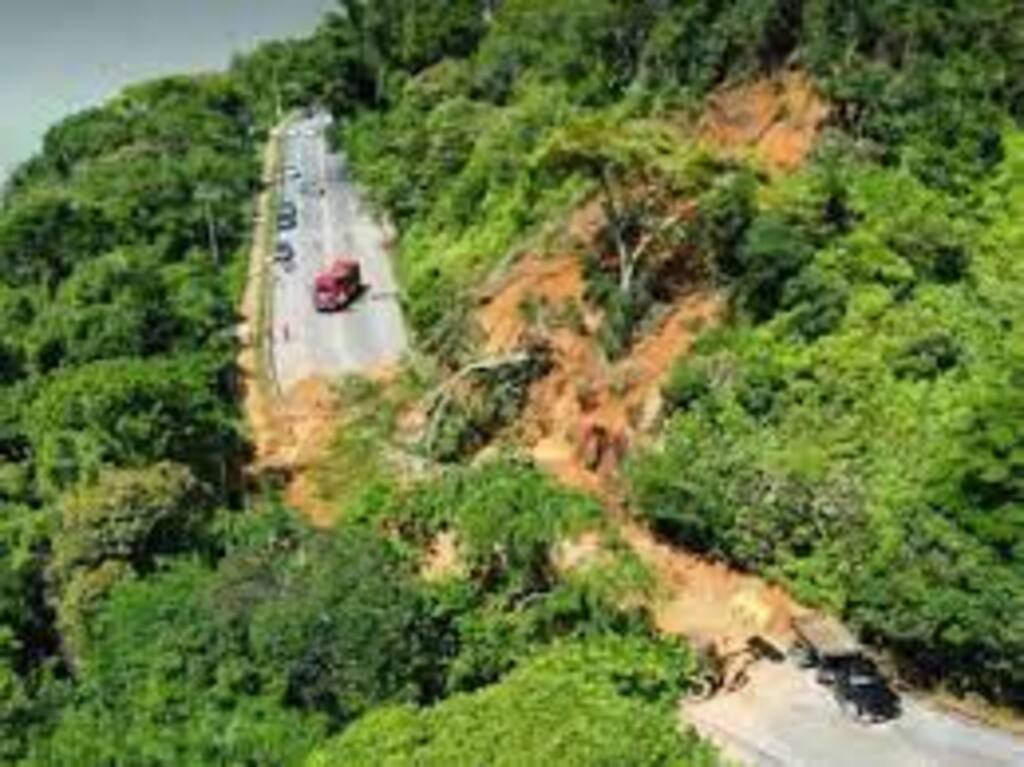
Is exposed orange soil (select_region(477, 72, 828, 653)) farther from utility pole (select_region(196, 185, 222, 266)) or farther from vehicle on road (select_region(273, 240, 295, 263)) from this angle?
utility pole (select_region(196, 185, 222, 266))

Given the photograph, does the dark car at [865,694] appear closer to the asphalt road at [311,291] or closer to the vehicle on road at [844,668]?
the vehicle on road at [844,668]

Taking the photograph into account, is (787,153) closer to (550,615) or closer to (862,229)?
(862,229)

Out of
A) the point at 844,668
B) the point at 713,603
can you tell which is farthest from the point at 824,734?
the point at 713,603

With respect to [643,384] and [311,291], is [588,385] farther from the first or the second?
[311,291]

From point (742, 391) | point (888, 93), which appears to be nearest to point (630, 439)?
point (742, 391)

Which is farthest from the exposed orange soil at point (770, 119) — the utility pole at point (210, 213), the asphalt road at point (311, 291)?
the utility pole at point (210, 213)
